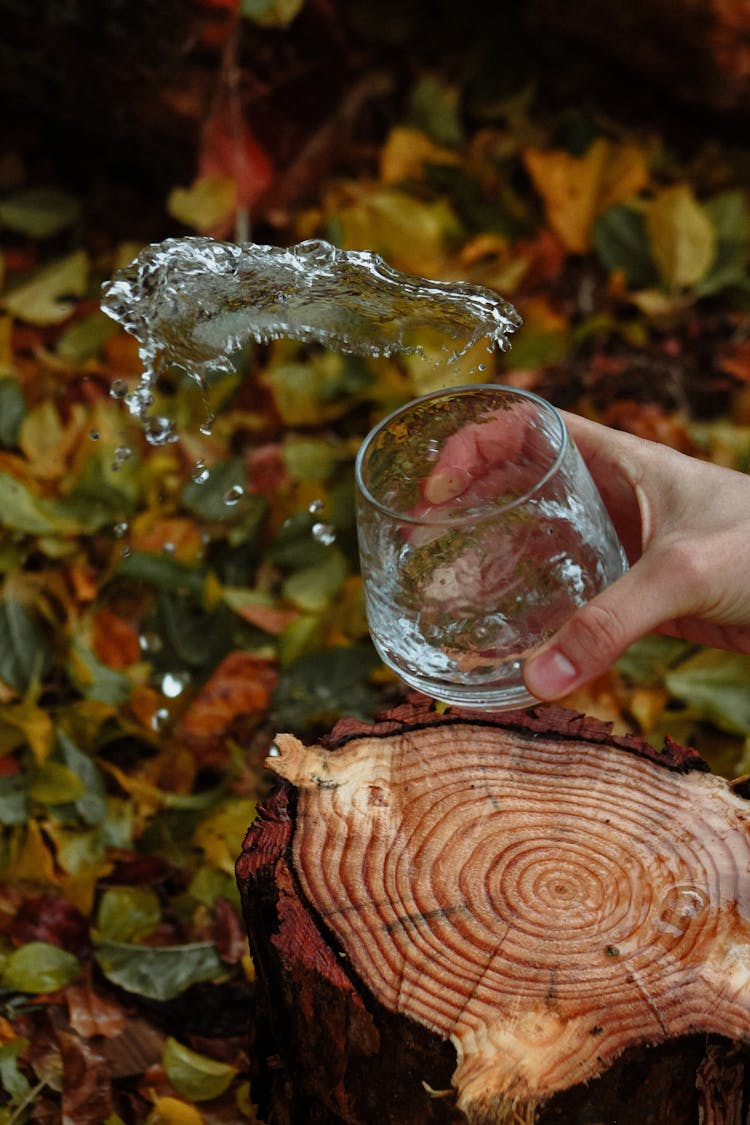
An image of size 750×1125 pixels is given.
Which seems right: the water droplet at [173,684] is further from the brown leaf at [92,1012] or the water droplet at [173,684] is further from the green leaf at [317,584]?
the brown leaf at [92,1012]

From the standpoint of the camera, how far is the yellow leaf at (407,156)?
3266 millimetres

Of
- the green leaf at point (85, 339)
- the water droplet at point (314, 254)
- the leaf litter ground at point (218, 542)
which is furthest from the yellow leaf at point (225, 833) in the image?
the green leaf at point (85, 339)

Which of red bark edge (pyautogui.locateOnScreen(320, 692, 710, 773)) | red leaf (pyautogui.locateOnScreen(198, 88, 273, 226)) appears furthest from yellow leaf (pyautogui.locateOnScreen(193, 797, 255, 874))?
red leaf (pyautogui.locateOnScreen(198, 88, 273, 226))

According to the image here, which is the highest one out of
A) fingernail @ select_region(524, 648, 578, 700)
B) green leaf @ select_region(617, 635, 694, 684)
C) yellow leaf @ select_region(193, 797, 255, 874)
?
fingernail @ select_region(524, 648, 578, 700)

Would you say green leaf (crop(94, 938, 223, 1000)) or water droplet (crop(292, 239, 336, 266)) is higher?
water droplet (crop(292, 239, 336, 266))

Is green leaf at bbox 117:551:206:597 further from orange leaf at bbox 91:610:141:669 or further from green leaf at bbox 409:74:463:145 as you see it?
green leaf at bbox 409:74:463:145

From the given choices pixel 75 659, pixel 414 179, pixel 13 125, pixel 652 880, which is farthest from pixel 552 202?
pixel 652 880

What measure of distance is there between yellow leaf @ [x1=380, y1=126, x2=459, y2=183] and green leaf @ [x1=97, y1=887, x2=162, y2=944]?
207 cm

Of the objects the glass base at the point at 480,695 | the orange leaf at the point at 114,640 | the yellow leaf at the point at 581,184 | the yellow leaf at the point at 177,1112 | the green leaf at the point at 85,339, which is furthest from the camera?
the yellow leaf at the point at 581,184

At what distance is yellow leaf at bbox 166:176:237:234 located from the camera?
2.89m

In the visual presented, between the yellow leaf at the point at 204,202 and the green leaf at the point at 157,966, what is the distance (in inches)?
67.9

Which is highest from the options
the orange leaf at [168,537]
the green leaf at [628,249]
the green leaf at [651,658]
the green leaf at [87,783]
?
the green leaf at [628,249]

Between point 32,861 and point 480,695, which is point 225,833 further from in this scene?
point 480,695

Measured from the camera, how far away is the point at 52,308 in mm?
2887
